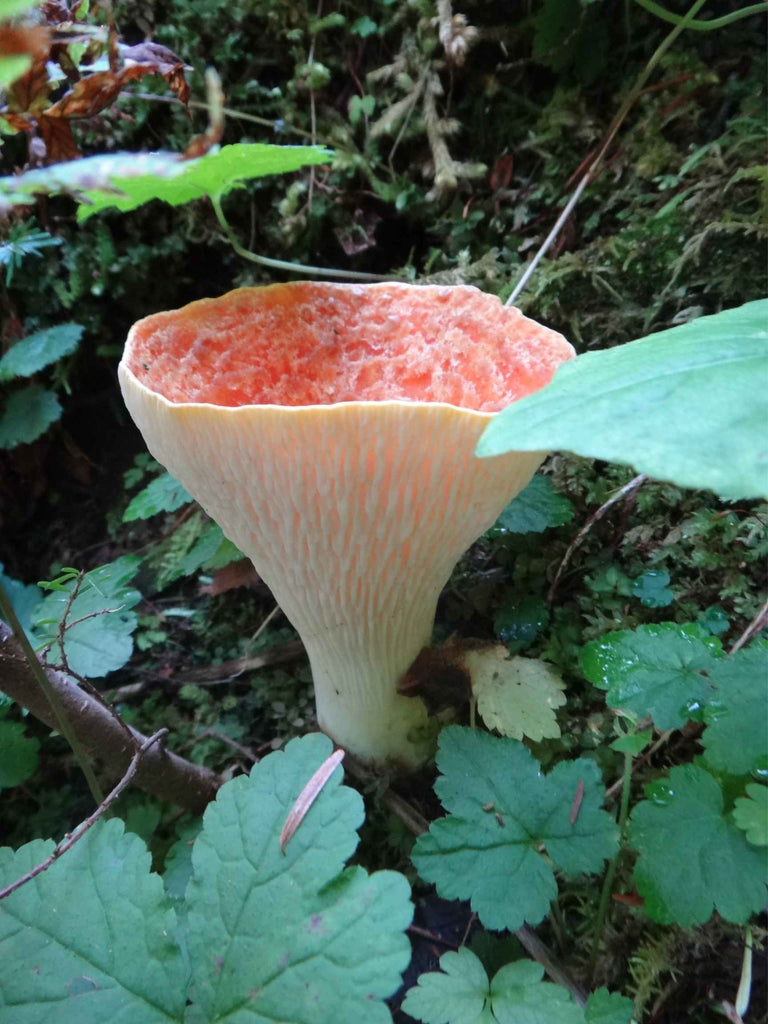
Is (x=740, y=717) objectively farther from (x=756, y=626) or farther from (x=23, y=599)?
(x=23, y=599)

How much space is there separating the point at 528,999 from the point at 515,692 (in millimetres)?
605

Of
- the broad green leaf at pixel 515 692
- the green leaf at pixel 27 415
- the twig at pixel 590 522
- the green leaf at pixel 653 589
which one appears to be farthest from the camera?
the green leaf at pixel 27 415

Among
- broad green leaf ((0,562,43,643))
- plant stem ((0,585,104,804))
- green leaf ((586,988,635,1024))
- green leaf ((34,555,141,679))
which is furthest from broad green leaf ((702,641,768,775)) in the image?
broad green leaf ((0,562,43,643))

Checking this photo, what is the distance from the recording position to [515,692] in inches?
62.2

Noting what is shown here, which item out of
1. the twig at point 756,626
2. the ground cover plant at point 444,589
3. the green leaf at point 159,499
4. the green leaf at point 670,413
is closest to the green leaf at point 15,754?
the ground cover plant at point 444,589

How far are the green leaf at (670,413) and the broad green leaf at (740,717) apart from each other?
1.38 feet

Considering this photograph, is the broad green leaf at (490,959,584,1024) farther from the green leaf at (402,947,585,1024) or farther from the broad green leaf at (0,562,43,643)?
the broad green leaf at (0,562,43,643)

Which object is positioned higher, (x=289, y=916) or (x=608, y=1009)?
(x=289, y=916)

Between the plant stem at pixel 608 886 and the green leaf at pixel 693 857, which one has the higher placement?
the green leaf at pixel 693 857

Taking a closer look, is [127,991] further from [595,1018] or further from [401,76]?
[401,76]

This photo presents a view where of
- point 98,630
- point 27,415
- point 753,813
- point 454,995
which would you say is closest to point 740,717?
point 753,813

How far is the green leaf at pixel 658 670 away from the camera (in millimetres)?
1242

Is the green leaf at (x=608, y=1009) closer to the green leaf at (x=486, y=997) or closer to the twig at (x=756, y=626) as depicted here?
the green leaf at (x=486, y=997)

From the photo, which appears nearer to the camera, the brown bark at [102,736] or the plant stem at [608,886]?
the plant stem at [608,886]
